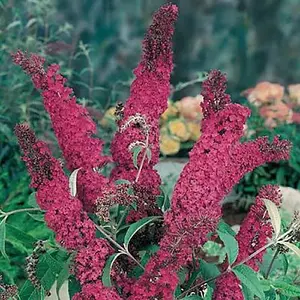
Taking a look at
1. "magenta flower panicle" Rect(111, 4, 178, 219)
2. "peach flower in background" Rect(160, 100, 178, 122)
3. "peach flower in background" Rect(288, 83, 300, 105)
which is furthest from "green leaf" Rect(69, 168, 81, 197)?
"peach flower in background" Rect(288, 83, 300, 105)

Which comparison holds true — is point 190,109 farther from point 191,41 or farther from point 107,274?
point 107,274

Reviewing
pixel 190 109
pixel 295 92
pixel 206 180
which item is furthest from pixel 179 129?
pixel 206 180

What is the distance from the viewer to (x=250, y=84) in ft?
18.8

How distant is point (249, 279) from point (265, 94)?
384 cm

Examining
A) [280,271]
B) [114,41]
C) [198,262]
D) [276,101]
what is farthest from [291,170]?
[198,262]

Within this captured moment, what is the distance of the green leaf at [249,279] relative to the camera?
1.39m

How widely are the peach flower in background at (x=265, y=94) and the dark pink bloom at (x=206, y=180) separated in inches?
142

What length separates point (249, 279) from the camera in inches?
54.9

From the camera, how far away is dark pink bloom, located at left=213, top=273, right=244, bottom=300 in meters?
1.47

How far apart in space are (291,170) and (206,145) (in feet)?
10.7

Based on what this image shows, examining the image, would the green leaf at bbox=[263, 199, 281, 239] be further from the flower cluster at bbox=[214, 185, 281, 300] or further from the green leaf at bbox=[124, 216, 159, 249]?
the green leaf at bbox=[124, 216, 159, 249]

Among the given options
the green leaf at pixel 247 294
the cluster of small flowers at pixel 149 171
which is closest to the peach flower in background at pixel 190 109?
the cluster of small flowers at pixel 149 171

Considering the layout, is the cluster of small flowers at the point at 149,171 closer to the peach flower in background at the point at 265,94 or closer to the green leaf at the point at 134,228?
the green leaf at the point at 134,228

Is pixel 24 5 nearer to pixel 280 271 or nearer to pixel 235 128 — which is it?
pixel 280 271
